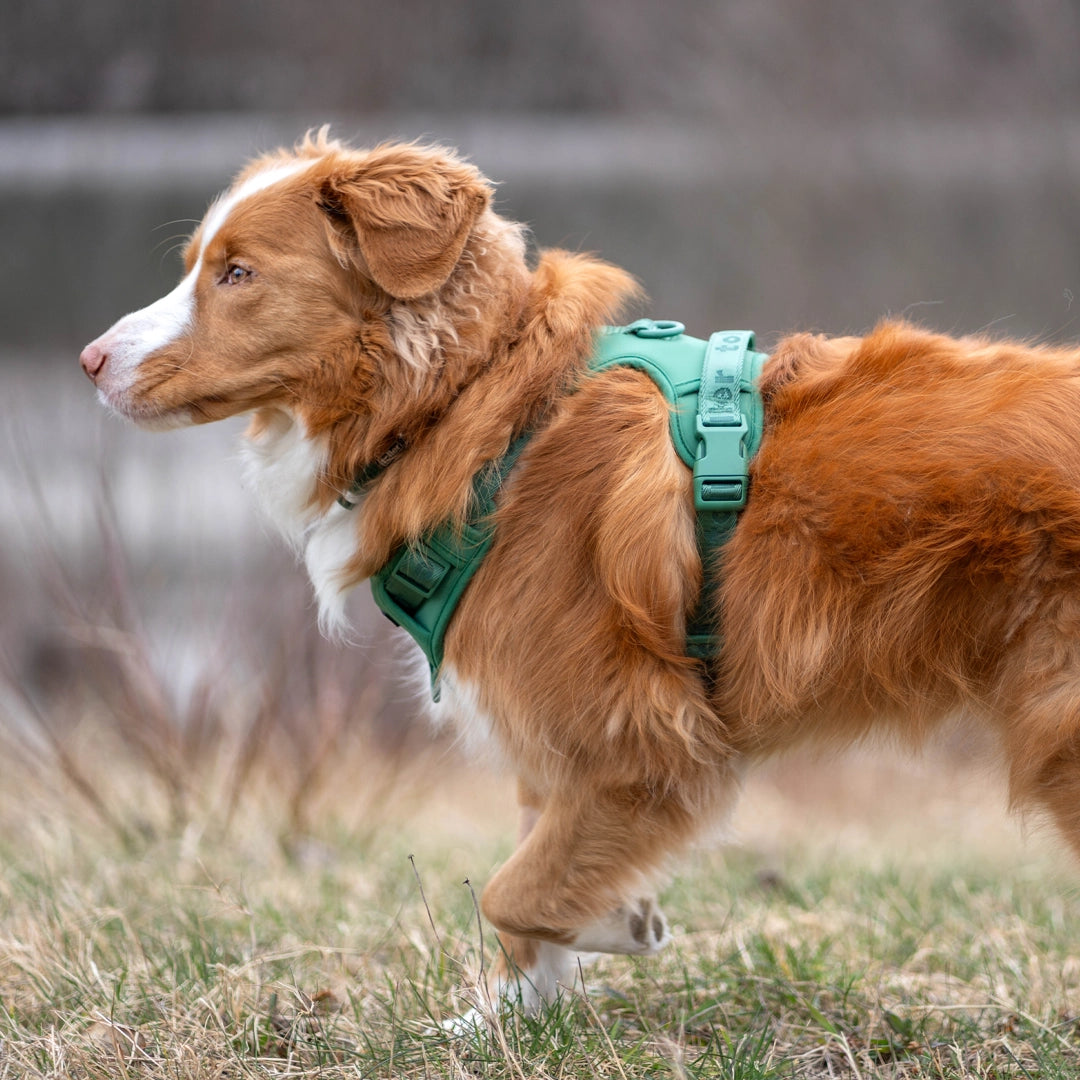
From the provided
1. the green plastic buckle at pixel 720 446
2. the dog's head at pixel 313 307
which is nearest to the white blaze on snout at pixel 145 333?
the dog's head at pixel 313 307

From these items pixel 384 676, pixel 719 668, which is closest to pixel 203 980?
pixel 719 668

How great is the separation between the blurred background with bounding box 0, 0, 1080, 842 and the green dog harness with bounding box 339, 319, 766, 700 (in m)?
1.27

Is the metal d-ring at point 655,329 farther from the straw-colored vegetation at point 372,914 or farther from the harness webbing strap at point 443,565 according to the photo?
the straw-colored vegetation at point 372,914

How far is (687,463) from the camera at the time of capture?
2.61 meters

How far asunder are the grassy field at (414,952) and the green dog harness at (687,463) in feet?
2.82

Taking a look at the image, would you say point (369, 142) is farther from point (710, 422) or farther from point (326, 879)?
point (710, 422)

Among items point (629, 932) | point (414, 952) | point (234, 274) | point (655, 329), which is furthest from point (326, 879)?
point (655, 329)

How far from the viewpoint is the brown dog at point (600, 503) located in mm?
2426

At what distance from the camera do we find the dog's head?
2.79m

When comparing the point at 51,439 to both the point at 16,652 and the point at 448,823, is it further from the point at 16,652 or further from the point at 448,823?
the point at 448,823

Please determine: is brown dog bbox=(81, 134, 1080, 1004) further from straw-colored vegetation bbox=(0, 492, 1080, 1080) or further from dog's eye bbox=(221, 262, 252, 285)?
straw-colored vegetation bbox=(0, 492, 1080, 1080)

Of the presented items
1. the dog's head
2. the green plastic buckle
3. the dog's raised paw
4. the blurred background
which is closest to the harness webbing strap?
the dog's head

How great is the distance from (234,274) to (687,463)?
1.23 meters

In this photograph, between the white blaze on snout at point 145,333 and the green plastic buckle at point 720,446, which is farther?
the white blaze on snout at point 145,333
